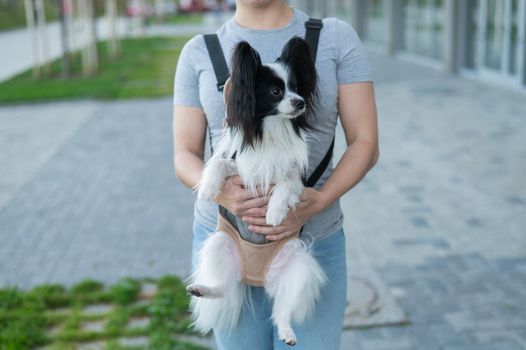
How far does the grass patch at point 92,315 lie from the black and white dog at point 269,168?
2.19 metres

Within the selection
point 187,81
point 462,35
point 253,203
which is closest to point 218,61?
point 187,81

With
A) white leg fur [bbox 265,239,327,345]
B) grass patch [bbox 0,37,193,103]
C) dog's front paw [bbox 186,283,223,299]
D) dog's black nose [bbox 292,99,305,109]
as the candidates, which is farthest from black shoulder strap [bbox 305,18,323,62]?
grass patch [bbox 0,37,193,103]

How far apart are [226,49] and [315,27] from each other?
1.13 ft

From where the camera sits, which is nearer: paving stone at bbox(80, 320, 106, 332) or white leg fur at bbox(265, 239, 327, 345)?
white leg fur at bbox(265, 239, 327, 345)

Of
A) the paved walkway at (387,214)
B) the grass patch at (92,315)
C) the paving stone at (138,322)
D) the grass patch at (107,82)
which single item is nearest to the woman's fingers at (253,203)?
the grass patch at (92,315)

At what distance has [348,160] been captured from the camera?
2439 millimetres

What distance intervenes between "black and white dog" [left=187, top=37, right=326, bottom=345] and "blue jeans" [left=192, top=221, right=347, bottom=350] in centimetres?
Answer: 5

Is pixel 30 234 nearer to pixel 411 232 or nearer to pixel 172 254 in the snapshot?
pixel 172 254

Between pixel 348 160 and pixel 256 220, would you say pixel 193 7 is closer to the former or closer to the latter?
pixel 348 160

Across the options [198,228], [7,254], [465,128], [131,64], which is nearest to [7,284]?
[7,254]

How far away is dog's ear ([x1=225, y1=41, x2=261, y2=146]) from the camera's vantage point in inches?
81.6

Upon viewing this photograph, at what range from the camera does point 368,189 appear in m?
8.42

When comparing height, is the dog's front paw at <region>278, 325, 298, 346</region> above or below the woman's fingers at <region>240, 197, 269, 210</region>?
below

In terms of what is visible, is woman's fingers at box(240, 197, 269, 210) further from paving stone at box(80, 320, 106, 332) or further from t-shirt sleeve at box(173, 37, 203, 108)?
paving stone at box(80, 320, 106, 332)
